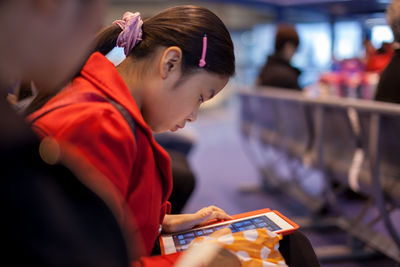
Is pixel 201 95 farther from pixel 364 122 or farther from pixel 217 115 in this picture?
pixel 217 115

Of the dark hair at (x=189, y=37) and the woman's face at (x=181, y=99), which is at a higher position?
the dark hair at (x=189, y=37)

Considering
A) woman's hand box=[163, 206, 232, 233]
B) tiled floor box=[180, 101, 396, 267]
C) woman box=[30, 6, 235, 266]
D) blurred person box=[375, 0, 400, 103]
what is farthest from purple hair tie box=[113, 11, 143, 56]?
blurred person box=[375, 0, 400, 103]

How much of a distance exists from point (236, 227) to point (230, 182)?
281 centimetres

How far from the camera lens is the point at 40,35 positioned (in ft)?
1.53

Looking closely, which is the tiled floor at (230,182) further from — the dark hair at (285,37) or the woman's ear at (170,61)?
the dark hair at (285,37)

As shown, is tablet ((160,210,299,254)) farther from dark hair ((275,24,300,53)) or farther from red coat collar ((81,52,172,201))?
dark hair ((275,24,300,53))

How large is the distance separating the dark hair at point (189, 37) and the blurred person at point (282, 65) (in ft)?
8.09

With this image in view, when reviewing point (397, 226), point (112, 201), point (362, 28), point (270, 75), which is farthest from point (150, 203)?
point (362, 28)

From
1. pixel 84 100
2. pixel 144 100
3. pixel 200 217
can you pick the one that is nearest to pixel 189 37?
pixel 144 100

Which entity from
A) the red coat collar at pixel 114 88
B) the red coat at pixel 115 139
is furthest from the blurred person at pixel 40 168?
the red coat collar at pixel 114 88

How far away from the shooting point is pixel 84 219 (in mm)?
494

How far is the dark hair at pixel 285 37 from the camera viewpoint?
→ 3396mm

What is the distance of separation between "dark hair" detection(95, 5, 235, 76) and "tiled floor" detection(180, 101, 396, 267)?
0.49 meters

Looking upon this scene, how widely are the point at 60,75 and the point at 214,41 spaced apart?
432mm
